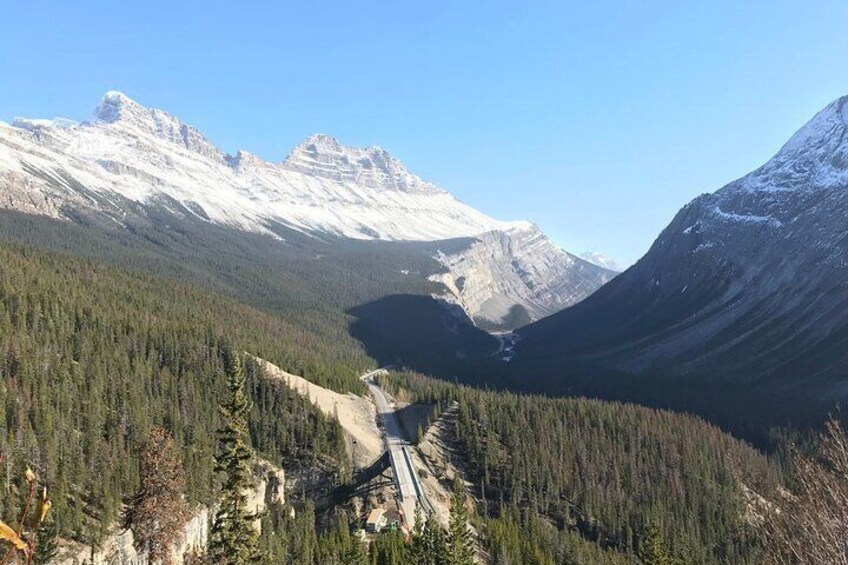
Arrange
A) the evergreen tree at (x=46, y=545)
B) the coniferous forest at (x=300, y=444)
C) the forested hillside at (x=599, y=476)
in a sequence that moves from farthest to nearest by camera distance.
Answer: the forested hillside at (x=599, y=476)
the coniferous forest at (x=300, y=444)
the evergreen tree at (x=46, y=545)

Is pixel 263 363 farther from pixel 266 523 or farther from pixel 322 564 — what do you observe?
pixel 322 564

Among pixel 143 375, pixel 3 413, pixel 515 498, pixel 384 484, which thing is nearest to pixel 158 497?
pixel 3 413

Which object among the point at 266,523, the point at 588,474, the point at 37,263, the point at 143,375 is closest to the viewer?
the point at 266,523

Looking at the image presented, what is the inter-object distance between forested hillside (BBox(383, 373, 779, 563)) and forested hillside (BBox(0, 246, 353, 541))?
3306cm

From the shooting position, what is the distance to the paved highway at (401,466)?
102 metres

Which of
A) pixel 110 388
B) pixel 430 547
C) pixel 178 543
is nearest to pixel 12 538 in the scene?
pixel 178 543

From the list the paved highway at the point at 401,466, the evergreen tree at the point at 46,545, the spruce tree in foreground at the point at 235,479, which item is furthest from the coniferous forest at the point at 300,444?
the spruce tree in foreground at the point at 235,479

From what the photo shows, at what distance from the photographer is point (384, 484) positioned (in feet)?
358

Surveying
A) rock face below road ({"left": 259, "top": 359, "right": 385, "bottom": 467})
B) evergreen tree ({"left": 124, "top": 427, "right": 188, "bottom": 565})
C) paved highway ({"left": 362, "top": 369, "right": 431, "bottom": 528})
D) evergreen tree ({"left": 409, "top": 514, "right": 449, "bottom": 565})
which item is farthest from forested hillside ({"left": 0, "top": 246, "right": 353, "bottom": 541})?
evergreen tree ({"left": 409, "top": 514, "right": 449, "bottom": 565})

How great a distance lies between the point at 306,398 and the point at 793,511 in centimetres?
11977

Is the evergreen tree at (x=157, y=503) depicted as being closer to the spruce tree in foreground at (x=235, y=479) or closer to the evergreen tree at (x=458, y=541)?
the spruce tree in foreground at (x=235, y=479)

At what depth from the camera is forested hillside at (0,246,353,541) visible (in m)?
78.6

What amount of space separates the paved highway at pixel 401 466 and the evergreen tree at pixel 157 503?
181 feet

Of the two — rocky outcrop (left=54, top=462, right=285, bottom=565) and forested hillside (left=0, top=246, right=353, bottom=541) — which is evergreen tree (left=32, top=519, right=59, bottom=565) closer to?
A: rocky outcrop (left=54, top=462, right=285, bottom=565)
